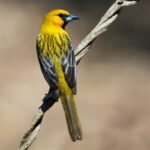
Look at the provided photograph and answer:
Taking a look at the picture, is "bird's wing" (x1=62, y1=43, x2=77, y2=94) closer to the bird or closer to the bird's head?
the bird

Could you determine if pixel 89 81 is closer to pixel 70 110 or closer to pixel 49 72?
pixel 49 72

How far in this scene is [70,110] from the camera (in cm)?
295

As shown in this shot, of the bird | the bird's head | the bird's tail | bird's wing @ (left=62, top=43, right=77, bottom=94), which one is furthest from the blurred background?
the bird's tail

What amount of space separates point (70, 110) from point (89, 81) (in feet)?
14.4

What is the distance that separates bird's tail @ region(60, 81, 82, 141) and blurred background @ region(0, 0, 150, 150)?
3290 millimetres

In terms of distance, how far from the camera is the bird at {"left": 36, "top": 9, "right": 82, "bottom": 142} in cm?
297

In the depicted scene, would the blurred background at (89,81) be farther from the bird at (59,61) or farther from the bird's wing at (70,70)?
the bird's wing at (70,70)

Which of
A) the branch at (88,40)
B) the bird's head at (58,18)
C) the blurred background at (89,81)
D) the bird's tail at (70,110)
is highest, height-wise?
the branch at (88,40)

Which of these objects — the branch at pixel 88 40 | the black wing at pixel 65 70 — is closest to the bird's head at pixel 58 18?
the black wing at pixel 65 70

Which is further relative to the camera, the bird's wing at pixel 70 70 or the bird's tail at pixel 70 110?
the bird's wing at pixel 70 70

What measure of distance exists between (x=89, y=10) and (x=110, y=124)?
1932 mm

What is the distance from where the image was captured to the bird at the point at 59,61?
2969mm

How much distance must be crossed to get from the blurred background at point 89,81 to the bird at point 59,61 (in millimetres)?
2823

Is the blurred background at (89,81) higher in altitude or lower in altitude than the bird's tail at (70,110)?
lower
